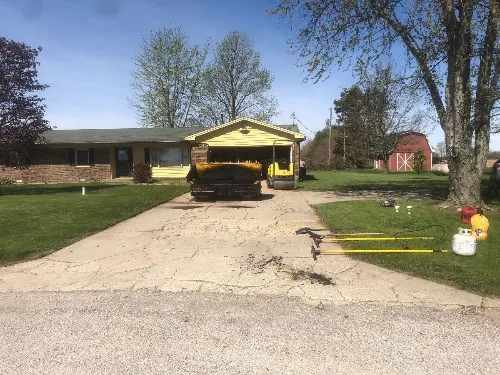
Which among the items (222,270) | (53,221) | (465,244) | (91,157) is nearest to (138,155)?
(91,157)

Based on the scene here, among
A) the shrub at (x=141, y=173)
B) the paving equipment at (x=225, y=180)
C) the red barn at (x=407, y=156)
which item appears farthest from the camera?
the red barn at (x=407, y=156)

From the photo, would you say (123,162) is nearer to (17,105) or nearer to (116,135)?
(116,135)

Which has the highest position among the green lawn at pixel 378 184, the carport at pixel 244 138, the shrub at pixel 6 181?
the carport at pixel 244 138

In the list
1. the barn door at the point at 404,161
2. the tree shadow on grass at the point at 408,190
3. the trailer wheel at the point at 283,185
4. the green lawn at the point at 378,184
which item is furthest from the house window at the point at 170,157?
the barn door at the point at 404,161

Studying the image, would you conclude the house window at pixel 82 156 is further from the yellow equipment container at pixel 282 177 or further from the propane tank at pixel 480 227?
the propane tank at pixel 480 227

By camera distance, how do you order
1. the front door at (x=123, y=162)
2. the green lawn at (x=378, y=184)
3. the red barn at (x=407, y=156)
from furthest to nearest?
the red barn at (x=407, y=156) < the front door at (x=123, y=162) < the green lawn at (x=378, y=184)

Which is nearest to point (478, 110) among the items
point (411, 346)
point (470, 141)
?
point (470, 141)

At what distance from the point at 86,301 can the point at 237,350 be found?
2127 mm

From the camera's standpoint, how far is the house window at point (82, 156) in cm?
2438

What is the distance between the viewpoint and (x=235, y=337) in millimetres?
3041

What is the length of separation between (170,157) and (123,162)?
12.9 feet

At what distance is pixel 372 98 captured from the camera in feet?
124

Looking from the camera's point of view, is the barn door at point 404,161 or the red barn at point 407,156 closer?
the red barn at point 407,156

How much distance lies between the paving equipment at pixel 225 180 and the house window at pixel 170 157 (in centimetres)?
1109
